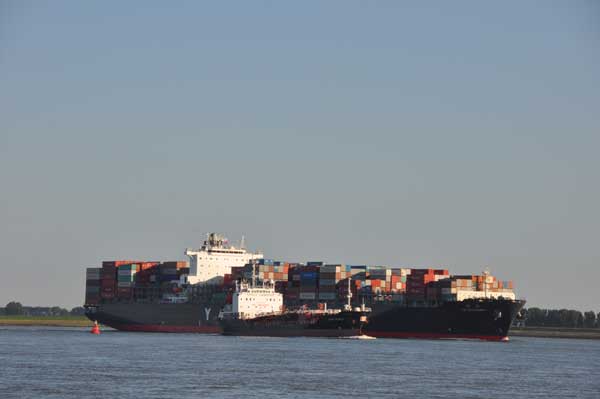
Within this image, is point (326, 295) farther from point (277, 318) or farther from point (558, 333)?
point (558, 333)

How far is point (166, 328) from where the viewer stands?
467 feet

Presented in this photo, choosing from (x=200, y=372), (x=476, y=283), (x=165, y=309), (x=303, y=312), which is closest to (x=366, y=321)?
(x=303, y=312)

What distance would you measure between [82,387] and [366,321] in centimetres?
6061

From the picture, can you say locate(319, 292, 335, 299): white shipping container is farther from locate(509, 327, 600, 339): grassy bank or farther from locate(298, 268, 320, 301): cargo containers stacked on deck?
locate(509, 327, 600, 339): grassy bank

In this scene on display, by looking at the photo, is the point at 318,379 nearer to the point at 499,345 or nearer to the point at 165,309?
the point at 499,345

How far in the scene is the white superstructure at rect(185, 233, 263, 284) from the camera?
14562 cm

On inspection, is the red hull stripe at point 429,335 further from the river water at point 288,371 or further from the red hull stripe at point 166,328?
the red hull stripe at point 166,328

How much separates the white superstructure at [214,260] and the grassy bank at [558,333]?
51487 millimetres

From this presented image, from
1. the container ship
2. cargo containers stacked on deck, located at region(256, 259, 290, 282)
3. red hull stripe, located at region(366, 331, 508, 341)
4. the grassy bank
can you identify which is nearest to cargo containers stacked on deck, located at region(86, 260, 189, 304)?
the container ship

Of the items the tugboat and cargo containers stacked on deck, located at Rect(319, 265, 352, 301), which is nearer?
the tugboat

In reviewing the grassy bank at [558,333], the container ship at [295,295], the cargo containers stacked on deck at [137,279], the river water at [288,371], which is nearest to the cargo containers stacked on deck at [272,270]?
the container ship at [295,295]

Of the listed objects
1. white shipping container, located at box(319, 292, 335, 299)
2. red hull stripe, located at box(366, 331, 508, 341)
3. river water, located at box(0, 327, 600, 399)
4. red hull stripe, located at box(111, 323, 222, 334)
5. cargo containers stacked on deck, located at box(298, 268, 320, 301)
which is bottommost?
river water, located at box(0, 327, 600, 399)

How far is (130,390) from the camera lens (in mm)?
60406

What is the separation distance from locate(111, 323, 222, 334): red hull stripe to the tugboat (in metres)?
7.04
